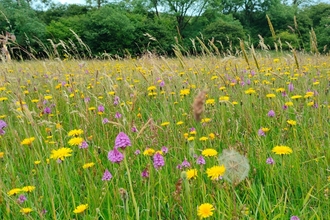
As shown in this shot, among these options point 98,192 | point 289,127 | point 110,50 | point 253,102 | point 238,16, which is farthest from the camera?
point 238,16

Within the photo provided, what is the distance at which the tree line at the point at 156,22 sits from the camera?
1795 cm

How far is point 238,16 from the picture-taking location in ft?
115

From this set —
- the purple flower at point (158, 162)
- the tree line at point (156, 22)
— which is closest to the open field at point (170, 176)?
the purple flower at point (158, 162)

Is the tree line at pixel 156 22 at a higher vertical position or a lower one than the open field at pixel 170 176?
higher

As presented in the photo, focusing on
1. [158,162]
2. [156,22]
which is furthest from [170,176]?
[156,22]

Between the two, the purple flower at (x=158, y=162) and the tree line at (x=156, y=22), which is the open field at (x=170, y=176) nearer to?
the purple flower at (x=158, y=162)

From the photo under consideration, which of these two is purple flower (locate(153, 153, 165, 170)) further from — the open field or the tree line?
the tree line

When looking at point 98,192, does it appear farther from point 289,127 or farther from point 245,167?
point 289,127

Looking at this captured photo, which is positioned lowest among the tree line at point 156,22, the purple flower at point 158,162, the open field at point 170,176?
the open field at point 170,176

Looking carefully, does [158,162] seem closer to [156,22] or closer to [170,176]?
[170,176]

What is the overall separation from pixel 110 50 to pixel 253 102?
2022cm

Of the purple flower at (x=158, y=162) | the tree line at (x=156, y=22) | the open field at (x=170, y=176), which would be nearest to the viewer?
the open field at (x=170, y=176)

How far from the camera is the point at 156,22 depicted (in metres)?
23.5

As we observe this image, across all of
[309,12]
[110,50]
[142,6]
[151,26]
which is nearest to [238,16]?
[309,12]
